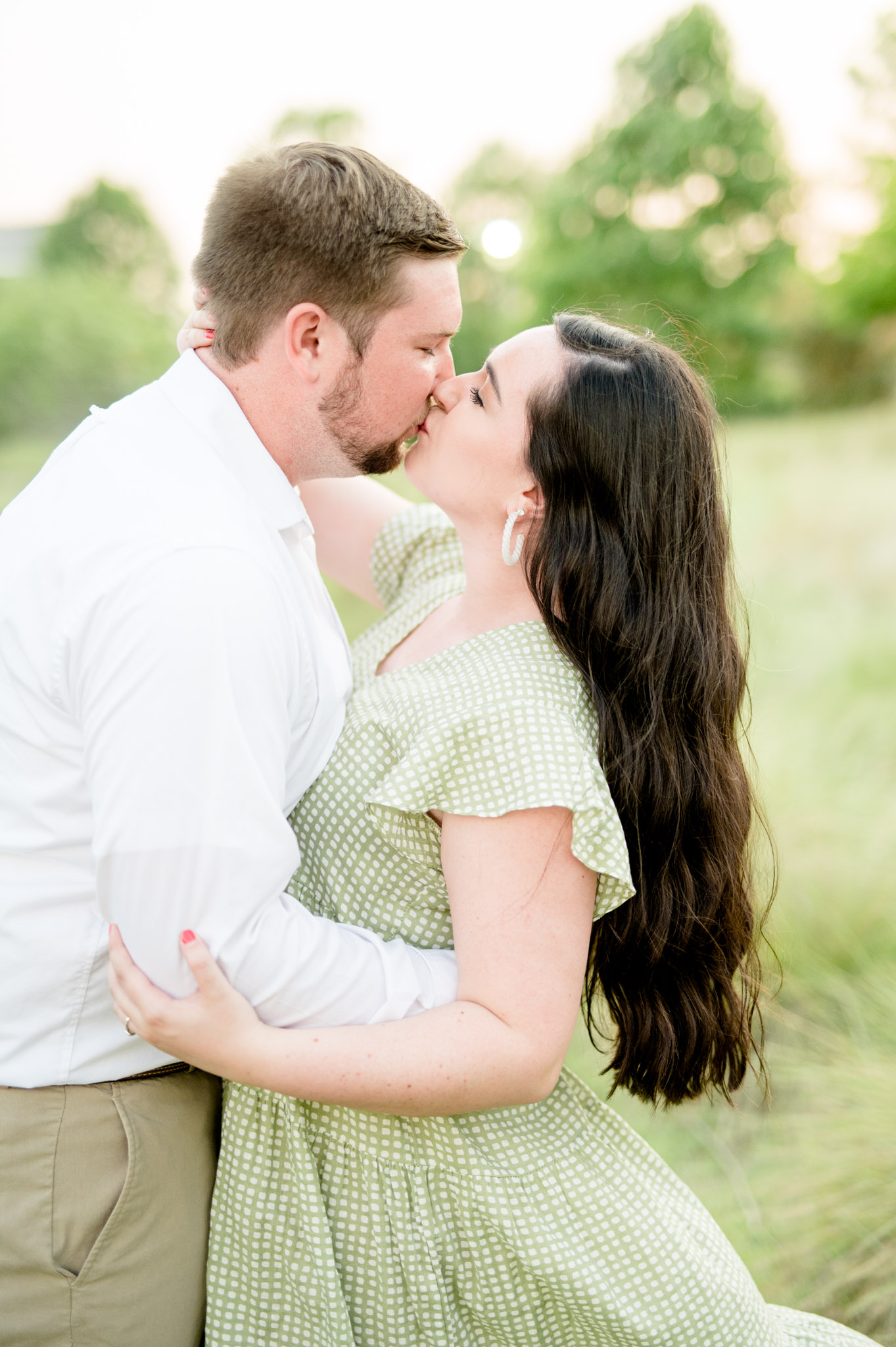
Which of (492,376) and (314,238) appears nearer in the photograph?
(314,238)

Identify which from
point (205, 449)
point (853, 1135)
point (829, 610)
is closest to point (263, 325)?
point (205, 449)

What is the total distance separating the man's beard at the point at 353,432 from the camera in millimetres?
1786

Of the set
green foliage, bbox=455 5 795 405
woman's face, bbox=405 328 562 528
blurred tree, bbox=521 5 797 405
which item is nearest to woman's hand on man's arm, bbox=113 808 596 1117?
woman's face, bbox=405 328 562 528

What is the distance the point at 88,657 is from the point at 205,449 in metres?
0.44

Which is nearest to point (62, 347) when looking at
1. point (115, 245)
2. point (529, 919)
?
point (115, 245)

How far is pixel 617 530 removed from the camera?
5.90 feet

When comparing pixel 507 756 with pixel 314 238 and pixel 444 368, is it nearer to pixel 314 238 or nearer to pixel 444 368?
pixel 444 368

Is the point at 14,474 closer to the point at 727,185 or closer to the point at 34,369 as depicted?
the point at 34,369

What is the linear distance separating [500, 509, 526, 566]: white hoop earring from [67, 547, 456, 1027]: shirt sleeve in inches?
21.7

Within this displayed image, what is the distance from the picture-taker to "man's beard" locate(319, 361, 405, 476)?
179 centimetres

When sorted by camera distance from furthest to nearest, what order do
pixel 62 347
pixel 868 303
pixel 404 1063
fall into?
1. pixel 868 303
2. pixel 62 347
3. pixel 404 1063

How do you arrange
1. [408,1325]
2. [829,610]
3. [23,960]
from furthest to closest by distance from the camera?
[829,610] < [408,1325] < [23,960]

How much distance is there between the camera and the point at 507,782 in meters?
1.52

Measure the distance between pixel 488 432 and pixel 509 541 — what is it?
0.69 feet
